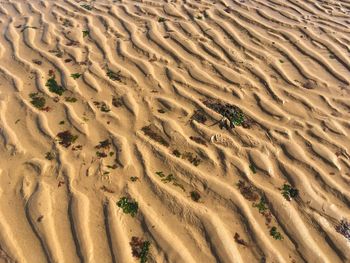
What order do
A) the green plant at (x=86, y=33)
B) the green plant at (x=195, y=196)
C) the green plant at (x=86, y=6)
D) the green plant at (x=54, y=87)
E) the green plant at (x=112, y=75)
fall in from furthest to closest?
the green plant at (x=86, y=6), the green plant at (x=86, y=33), the green plant at (x=112, y=75), the green plant at (x=54, y=87), the green plant at (x=195, y=196)

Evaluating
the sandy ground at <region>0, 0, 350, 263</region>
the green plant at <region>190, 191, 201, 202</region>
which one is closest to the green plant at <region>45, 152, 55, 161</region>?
the sandy ground at <region>0, 0, 350, 263</region>

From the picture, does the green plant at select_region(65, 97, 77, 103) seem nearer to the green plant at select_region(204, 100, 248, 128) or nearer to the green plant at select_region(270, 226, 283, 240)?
the green plant at select_region(204, 100, 248, 128)

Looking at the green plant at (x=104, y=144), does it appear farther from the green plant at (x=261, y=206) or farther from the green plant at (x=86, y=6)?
the green plant at (x=86, y=6)

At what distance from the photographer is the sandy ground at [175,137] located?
3188 millimetres

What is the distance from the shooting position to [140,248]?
3100 mm

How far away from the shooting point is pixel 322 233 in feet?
10.6

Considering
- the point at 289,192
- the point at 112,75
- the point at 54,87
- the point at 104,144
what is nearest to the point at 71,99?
the point at 54,87

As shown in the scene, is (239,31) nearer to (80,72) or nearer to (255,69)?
(255,69)

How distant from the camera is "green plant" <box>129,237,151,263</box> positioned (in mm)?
3045

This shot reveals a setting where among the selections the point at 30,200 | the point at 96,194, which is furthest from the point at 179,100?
the point at 30,200

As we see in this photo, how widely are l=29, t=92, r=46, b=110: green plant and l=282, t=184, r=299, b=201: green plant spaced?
277 centimetres

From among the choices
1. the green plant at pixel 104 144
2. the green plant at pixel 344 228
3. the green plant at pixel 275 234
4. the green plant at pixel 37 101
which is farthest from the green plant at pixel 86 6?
the green plant at pixel 344 228

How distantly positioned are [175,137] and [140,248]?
1.34m

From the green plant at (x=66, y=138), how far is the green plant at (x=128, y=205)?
938 millimetres
